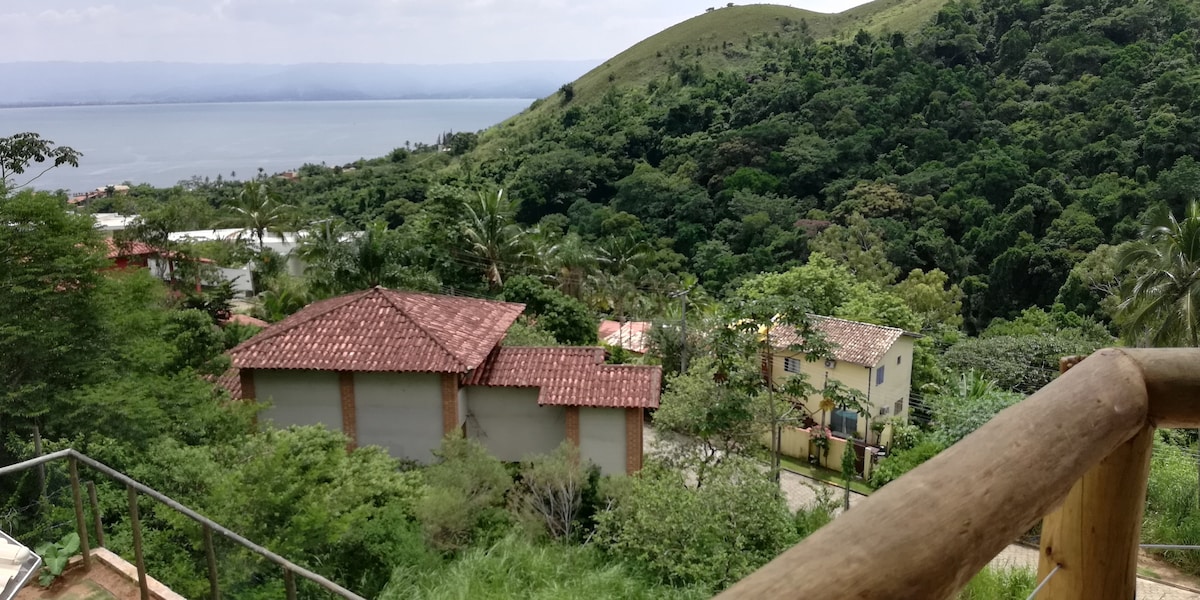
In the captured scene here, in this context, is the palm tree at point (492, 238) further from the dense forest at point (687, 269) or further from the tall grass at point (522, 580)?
the tall grass at point (522, 580)

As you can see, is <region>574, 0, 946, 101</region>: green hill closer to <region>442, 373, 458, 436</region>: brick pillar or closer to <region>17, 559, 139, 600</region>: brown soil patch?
<region>442, 373, 458, 436</region>: brick pillar

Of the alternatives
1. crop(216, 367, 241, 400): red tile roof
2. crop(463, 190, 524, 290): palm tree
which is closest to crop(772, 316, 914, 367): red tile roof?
crop(463, 190, 524, 290): palm tree

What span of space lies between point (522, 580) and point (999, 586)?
456 centimetres

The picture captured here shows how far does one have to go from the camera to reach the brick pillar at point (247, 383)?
514 inches

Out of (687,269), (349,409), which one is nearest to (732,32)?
(687,269)

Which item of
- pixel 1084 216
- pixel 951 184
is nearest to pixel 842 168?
pixel 951 184

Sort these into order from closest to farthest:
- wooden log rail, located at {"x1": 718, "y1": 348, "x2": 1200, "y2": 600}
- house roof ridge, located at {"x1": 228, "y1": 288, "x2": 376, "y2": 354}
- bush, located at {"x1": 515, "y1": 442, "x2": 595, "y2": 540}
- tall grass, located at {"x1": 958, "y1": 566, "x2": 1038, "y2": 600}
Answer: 1. wooden log rail, located at {"x1": 718, "y1": 348, "x2": 1200, "y2": 600}
2. tall grass, located at {"x1": 958, "y1": 566, "x2": 1038, "y2": 600}
3. bush, located at {"x1": 515, "y1": 442, "x2": 595, "y2": 540}
4. house roof ridge, located at {"x1": 228, "y1": 288, "x2": 376, "y2": 354}

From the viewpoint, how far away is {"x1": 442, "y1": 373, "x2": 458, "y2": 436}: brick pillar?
12773mm

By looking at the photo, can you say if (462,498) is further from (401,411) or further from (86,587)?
(86,587)

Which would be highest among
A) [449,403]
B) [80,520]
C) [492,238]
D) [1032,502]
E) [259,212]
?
[1032,502]

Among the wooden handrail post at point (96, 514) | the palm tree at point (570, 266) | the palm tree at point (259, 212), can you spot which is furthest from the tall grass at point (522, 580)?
the palm tree at point (259, 212)

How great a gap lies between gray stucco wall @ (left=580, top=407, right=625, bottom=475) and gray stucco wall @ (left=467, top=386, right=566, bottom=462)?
2.12ft

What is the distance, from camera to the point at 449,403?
42.1 ft

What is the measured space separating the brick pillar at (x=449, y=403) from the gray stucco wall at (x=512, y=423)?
2.48ft
